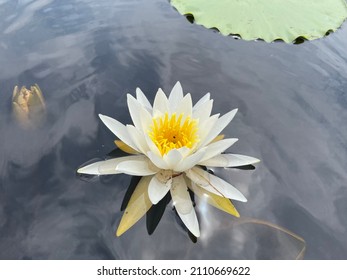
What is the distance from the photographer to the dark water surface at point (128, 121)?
1.32 meters

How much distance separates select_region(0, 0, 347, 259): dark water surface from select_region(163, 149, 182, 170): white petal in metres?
0.21

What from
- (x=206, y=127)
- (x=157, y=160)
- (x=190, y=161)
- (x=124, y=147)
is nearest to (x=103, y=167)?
(x=124, y=147)

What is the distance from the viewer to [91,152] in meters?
1.57

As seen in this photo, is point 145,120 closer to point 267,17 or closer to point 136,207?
point 136,207

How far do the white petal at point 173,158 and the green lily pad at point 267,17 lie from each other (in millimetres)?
1359

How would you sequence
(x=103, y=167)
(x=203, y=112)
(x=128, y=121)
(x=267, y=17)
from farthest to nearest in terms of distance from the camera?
1. (x=267, y=17)
2. (x=128, y=121)
3. (x=203, y=112)
4. (x=103, y=167)

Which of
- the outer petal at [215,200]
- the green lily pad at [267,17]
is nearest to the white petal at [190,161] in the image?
the outer petal at [215,200]

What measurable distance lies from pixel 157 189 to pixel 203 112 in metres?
0.44

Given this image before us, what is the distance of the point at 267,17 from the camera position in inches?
97.1

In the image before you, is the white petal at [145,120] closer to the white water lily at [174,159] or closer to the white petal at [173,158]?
the white water lily at [174,159]

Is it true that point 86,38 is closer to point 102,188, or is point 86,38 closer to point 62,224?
point 102,188

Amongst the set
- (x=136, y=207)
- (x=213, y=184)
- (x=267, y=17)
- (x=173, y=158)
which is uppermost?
(x=267, y=17)

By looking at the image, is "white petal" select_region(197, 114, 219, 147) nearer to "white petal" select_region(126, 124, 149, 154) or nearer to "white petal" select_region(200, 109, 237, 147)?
"white petal" select_region(200, 109, 237, 147)
